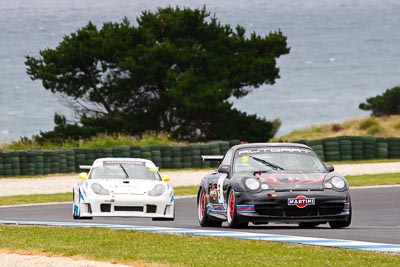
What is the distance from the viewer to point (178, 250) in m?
15.3

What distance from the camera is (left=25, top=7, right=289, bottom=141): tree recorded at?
A: 56.1 metres

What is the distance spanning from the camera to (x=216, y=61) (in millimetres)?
57281

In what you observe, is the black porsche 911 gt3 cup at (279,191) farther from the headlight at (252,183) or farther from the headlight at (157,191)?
the headlight at (157,191)

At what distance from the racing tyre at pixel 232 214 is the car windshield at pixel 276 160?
2.09 feet

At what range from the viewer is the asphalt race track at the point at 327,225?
17.8 metres

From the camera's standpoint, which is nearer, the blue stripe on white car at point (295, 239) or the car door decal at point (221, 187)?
the blue stripe on white car at point (295, 239)

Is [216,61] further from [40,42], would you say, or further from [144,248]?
[40,42]

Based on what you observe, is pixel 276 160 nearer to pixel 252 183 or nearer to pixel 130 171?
pixel 252 183

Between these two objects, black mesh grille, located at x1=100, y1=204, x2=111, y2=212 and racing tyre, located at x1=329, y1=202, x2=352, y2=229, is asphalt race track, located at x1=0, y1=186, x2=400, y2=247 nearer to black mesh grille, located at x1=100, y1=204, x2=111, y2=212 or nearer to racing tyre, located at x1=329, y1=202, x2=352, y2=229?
racing tyre, located at x1=329, y1=202, x2=352, y2=229

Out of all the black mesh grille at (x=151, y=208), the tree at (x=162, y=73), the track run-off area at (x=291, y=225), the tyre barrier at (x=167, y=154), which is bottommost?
the track run-off area at (x=291, y=225)

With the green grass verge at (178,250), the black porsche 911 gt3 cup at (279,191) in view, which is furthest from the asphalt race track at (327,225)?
the green grass verge at (178,250)

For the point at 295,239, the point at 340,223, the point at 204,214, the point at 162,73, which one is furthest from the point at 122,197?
the point at 162,73

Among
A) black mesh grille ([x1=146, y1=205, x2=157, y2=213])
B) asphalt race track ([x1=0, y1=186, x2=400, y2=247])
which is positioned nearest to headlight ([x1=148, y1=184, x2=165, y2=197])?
black mesh grille ([x1=146, y1=205, x2=157, y2=213])

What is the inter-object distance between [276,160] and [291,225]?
1.72 meters
